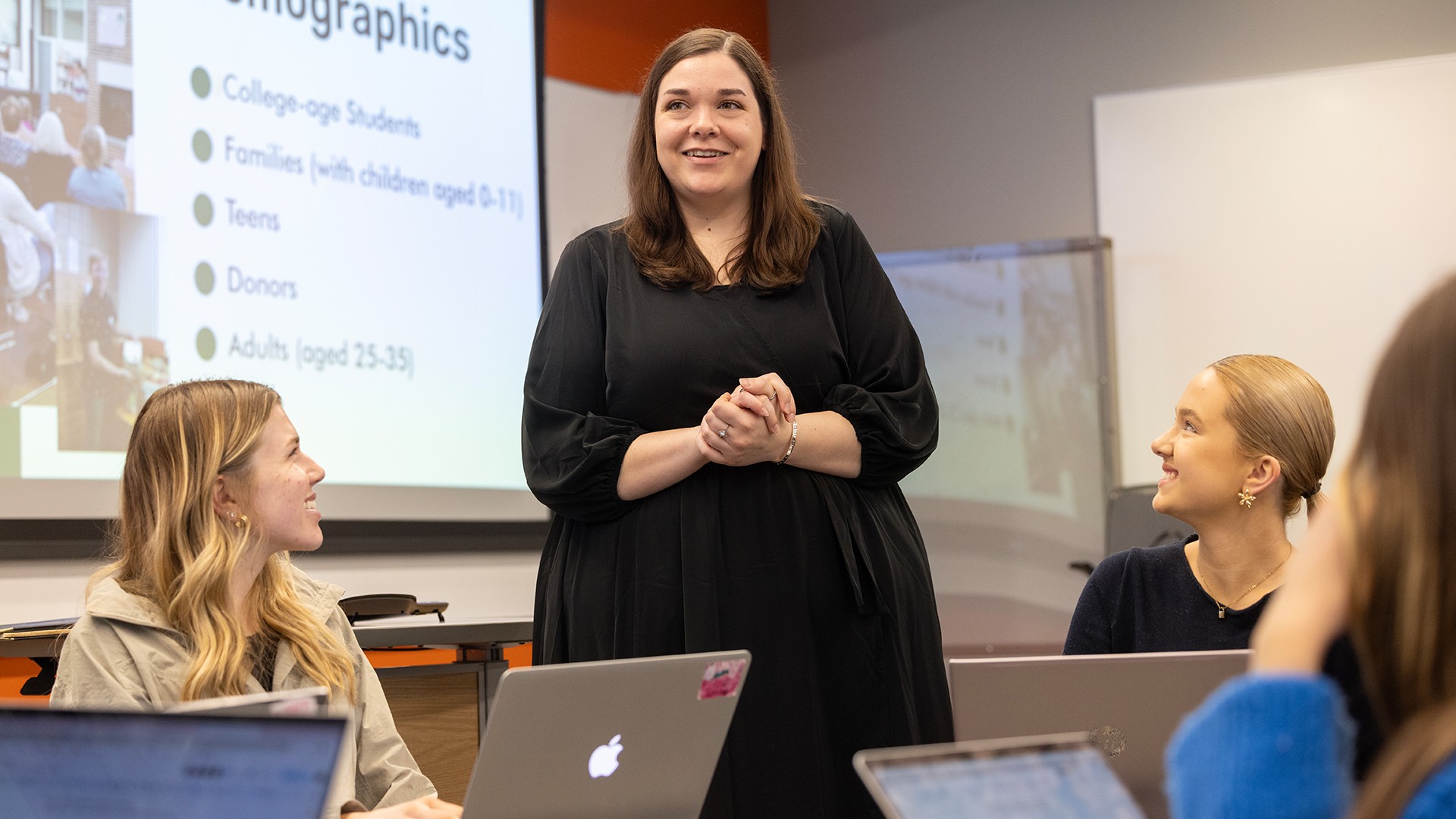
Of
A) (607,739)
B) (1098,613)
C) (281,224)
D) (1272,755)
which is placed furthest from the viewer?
(281,224)

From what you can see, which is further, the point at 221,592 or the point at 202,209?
the point at 202,209

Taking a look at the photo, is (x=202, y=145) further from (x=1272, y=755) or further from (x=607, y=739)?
(x=1272, y=755)

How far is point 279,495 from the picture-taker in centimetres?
177

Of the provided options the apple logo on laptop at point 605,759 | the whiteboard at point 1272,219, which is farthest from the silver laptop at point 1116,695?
the whiteboard at point 1272,219

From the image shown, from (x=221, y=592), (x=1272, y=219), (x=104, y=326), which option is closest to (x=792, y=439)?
(x=221, y=592)

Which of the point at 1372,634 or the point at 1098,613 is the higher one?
the point at 1372,634

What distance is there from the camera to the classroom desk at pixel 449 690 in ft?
8.28

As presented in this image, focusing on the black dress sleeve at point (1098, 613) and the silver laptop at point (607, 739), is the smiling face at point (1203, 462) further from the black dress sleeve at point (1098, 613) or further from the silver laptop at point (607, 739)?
the silver laptop at point (607, 739)

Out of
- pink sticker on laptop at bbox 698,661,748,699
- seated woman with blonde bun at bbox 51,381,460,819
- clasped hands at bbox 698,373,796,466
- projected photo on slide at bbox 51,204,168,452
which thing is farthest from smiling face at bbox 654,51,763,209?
projected photo on slide at bbox 51,204,168,452

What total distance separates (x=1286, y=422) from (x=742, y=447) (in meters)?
0.74

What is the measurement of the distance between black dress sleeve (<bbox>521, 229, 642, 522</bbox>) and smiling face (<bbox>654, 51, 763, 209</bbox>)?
163 millimetres

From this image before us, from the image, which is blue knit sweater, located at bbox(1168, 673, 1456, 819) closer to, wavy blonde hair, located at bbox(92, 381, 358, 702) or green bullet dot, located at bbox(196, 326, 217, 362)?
wavy blonde hair, located at bbox(92, 381, 358, 702)

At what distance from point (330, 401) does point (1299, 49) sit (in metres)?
3.62

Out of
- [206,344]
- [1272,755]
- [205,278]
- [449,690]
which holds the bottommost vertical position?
[449,690]
